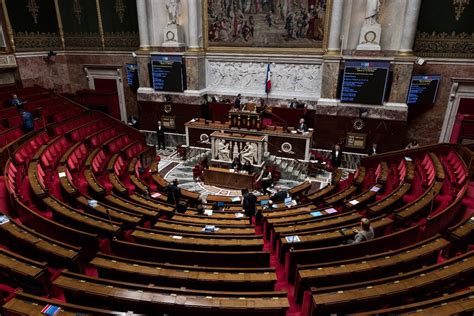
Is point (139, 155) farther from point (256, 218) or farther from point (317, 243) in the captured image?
point (317, 243)

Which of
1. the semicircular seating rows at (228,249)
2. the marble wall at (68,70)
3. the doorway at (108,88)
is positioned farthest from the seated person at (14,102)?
the doorway at (108,88)

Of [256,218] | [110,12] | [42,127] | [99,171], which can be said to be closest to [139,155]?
[99,171]

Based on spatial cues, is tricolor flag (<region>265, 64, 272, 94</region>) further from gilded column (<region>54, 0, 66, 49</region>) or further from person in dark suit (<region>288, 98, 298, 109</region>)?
gilded column (<region>54, 0, 66, 49</region>)

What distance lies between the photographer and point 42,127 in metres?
11.9

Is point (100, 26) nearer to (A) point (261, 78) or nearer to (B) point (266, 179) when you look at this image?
(A) point (261, 78)

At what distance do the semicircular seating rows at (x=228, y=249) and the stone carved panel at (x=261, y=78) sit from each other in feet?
20.6

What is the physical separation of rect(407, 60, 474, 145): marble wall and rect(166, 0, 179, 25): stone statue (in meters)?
11.2

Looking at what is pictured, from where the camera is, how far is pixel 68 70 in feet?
59.4

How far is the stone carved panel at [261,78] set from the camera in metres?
14.5

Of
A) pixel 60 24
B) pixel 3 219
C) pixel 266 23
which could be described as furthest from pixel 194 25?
pixel 3 219

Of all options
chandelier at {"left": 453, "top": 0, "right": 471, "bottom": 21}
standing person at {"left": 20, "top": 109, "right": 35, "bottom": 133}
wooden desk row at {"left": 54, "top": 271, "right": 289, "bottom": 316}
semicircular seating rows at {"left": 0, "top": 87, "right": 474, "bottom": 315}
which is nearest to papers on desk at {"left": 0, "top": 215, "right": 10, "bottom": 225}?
semicircular seating rows at {"left": 0, "top": 87, "right": 474, "bottom": 315}

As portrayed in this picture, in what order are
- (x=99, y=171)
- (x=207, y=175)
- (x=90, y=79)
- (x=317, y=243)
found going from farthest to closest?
(x=90, y=79) → (x=207, y=175) → (x=99, y=171) → (x=317, y=243)

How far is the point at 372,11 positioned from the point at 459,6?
3.16 meters

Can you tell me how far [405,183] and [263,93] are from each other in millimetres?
8604
